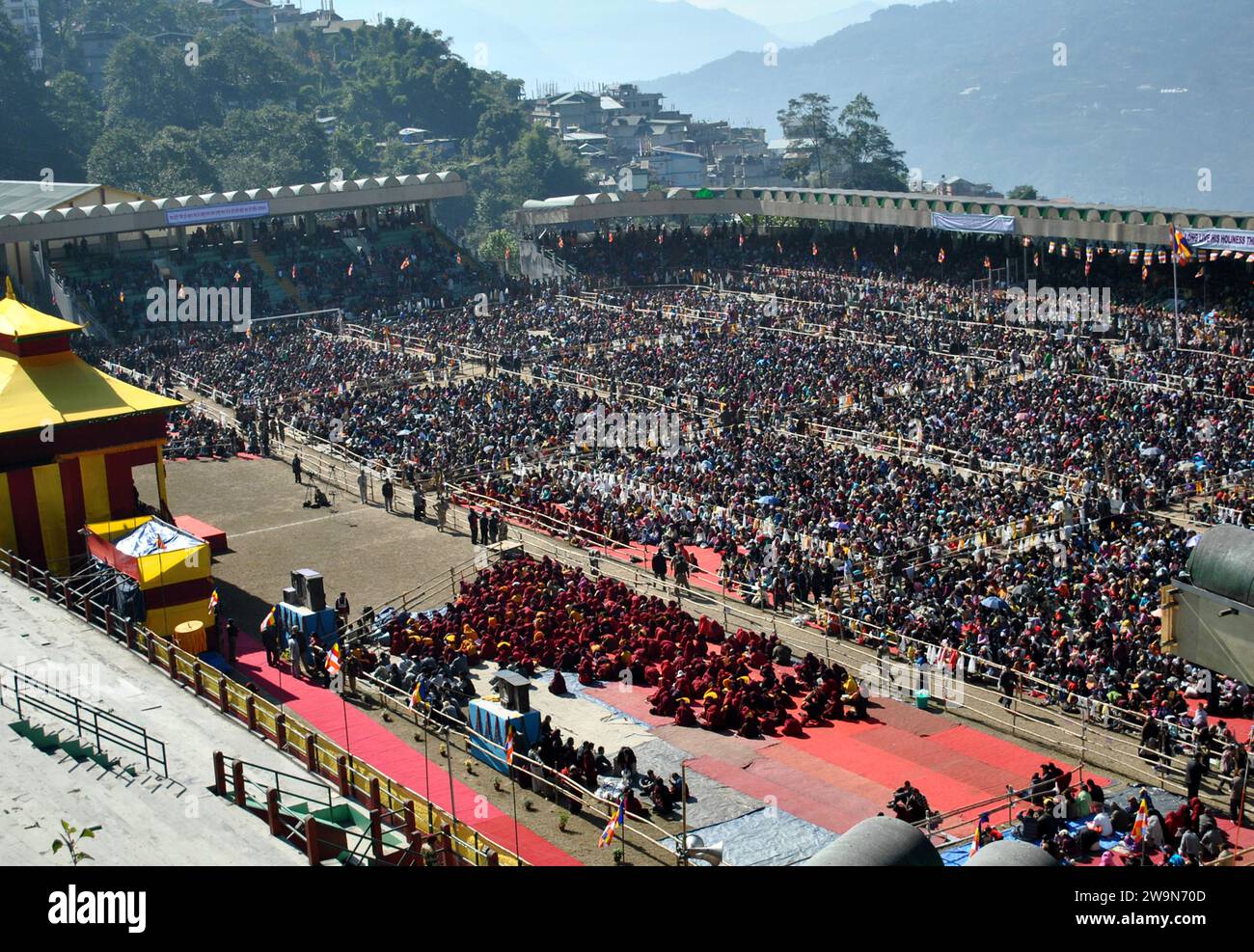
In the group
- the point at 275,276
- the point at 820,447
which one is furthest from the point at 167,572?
the point at 275,276

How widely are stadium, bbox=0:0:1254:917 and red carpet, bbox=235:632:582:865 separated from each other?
0.11 metres

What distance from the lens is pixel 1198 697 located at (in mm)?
25328

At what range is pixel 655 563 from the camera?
3403 cm

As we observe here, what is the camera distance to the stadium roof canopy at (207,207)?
67.6m

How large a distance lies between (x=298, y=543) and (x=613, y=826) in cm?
2124

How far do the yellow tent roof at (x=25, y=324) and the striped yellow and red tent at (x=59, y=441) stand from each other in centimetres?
2

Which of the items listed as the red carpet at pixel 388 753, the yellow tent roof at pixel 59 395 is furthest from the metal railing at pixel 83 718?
the yellow tent roof at pixel 59 395

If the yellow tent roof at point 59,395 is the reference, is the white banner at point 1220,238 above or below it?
above

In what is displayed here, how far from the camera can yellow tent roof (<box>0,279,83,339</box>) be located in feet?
111

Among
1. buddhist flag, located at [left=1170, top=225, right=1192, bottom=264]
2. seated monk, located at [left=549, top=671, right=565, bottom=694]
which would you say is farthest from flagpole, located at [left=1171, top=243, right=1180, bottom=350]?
seated monk, located at [left=549, top=671, right=565, bottom=694]

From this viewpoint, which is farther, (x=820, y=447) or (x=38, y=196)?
(x=38, y=196)

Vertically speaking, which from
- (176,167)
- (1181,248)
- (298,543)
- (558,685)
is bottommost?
(558,685)

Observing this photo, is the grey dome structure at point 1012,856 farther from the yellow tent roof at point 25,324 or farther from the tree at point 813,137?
the tree at point 813,137

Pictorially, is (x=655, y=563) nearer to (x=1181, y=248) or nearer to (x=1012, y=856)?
(x=1012, y=856)
